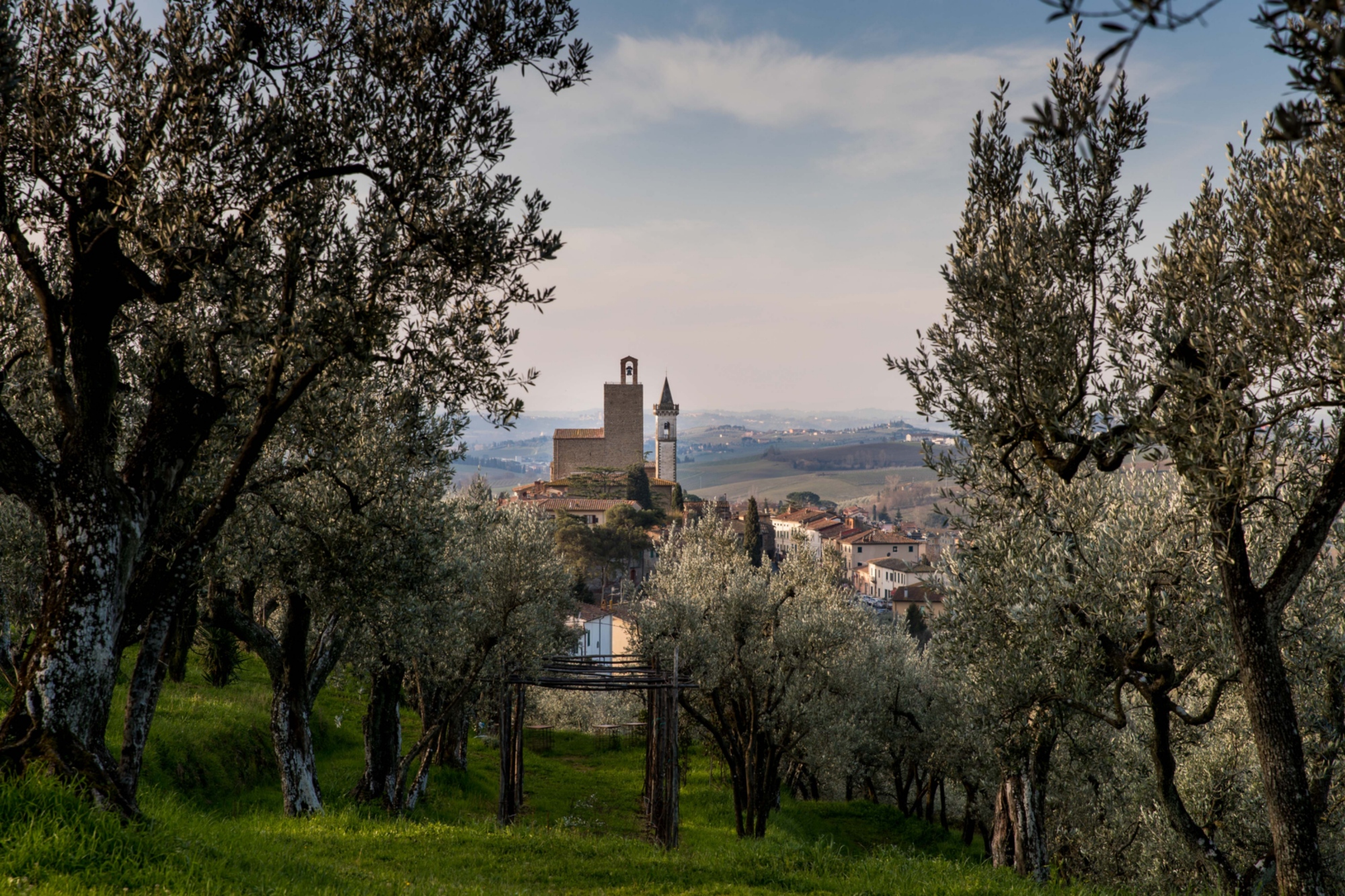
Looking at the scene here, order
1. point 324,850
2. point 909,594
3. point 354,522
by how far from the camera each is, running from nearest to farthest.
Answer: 1. point 324,850
2. point 354,522
3. point 909,594

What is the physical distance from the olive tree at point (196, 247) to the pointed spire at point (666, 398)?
467 feet

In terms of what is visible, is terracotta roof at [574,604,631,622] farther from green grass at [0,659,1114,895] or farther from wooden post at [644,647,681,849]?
green grass at [0,659,1114,895]

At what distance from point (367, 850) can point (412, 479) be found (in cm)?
510

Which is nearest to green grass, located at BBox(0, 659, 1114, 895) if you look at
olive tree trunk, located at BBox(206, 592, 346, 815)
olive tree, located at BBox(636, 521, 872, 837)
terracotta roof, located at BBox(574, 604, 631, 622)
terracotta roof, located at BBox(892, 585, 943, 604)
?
olive tree trunk, located at BBox(206, 592, 346, 815)

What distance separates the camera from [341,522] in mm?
11336

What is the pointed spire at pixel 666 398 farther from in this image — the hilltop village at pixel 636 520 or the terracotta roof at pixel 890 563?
the terracotta roof at pixel 890 563

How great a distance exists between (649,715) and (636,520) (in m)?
66.9

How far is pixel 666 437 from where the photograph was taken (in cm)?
14925

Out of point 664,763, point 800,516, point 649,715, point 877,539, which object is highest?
point 800,516

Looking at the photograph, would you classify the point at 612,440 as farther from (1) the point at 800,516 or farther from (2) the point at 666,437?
(1) the point at 800,516

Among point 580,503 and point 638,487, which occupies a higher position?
point 638,487

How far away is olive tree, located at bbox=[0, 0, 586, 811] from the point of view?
6781 millimetres

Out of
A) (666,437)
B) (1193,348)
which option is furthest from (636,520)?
(1193,348)

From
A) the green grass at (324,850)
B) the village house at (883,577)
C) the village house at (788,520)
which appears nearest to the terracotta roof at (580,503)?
the village house at (883,577)
